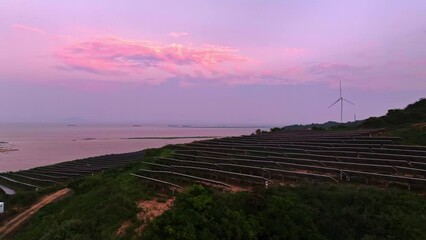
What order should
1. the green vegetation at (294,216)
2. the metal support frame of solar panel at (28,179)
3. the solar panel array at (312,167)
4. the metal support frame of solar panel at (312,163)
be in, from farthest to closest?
the metal support frame of solar panel at (28,179), the metal support frame of solar panel at (312,163), the solar panel array at (312,167), the green vegetation at (294,216)

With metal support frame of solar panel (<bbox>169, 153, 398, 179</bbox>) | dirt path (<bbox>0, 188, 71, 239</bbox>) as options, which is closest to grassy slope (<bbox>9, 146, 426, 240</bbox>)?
metal support frame of solar panel (<bbox>169, 153, 398, 179</bbox>)

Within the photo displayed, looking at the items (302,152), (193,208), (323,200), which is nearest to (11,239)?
(193,208)

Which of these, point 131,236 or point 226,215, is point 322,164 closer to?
point 226,215

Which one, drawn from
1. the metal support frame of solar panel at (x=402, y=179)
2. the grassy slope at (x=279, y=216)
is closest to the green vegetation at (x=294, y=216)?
the grassy slope at (x=279, y=216)

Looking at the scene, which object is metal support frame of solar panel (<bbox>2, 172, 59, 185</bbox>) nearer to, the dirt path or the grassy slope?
the dirt path

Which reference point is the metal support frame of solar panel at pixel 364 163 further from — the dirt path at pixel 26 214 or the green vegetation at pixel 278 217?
the dirt path at pixel 26 214
